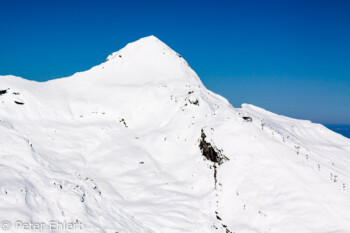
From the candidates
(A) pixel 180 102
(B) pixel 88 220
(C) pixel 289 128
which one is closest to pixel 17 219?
(B) pixel 88 220

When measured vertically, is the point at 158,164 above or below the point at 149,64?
below

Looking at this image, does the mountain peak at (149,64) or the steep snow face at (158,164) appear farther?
the mountain peak at (149,64)

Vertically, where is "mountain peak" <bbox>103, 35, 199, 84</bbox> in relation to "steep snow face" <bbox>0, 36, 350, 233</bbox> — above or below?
above

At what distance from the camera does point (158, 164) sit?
81.5 ft

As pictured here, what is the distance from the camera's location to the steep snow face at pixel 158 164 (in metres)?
14.5

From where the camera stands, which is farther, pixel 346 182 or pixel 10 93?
pixel 10 93

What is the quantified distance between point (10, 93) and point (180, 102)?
21.0 metres

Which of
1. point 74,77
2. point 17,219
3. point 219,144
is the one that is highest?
point 74,77

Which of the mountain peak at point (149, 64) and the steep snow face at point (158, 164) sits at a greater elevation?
the mountain peak at point (149, 64)

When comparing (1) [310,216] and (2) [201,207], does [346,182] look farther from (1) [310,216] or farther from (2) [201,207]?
(2) [201,207]

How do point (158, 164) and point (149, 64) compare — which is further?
point (149, 64)

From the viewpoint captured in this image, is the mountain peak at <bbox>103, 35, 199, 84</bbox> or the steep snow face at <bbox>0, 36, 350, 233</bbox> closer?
the steep snow face at <bbox>0, 36, 350, 233</bbox>

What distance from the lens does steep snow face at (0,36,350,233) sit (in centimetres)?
1452

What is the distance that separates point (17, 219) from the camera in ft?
32.2
